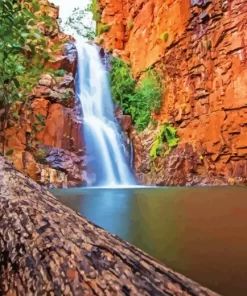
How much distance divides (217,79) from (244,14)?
187cm

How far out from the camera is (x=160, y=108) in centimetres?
1054

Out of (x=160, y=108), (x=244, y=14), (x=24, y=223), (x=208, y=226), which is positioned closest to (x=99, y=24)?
(x=160, y=108)

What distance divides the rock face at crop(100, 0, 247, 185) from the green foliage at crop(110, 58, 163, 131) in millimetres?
375

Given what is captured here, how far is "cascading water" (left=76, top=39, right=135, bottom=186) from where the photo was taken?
8945 millimetres

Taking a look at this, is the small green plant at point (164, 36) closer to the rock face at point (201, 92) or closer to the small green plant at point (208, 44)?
the rock face at point (201, 92)

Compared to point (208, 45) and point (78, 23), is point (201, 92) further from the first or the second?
point (78, 23)

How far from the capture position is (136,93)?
11.6 metres

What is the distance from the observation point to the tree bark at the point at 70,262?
1.99ft

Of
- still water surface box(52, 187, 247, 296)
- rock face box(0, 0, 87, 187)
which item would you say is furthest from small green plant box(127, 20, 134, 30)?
still water surface box(52, 187, 247, 296)

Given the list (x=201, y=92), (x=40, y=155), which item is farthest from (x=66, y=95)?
(x=201, y=92)

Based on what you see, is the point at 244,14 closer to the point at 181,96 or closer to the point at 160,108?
the point at 181,96

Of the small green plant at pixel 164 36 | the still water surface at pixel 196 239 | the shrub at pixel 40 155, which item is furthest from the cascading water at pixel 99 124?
the still water surface at pixel 196 239

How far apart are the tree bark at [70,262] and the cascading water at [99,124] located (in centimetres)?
769

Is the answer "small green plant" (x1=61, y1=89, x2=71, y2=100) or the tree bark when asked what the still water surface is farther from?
"small green plant" (x1=61, y1=89, x2=71, y2=100)
